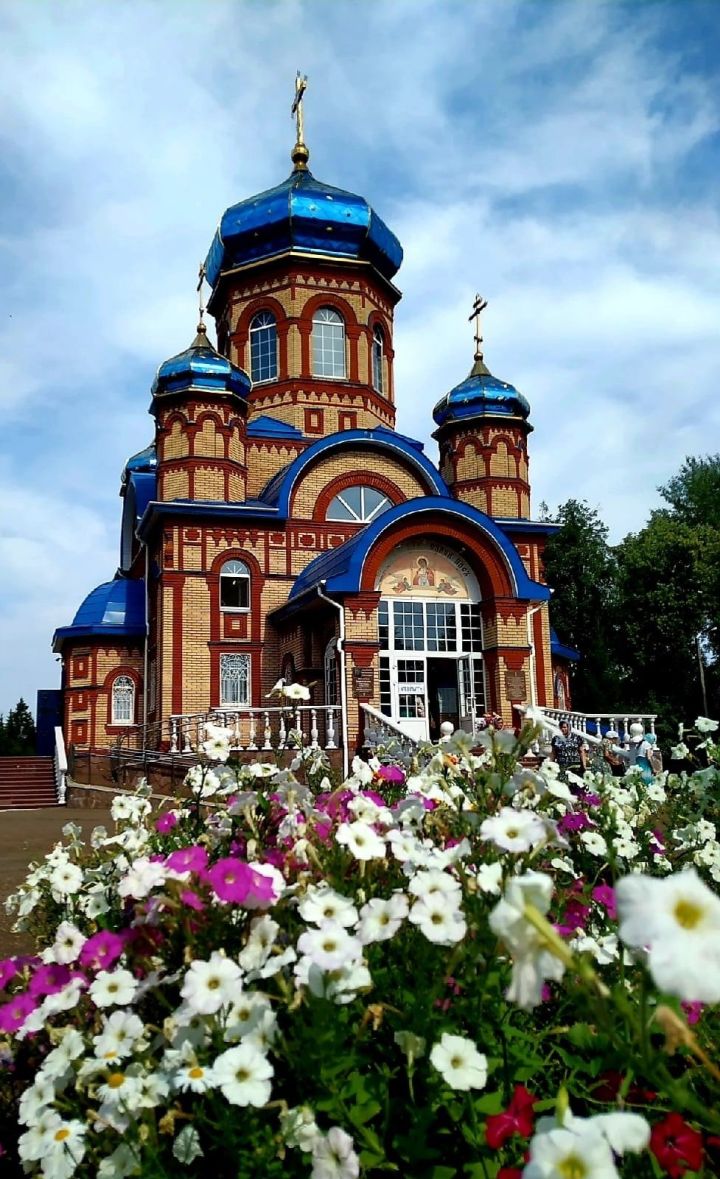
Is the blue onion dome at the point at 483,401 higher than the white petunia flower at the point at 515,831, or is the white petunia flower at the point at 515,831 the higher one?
the blue onion dome at the point at 483,401

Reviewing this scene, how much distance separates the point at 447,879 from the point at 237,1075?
22.8 inches

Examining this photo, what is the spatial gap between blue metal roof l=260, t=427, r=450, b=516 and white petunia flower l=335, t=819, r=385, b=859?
15.8 m

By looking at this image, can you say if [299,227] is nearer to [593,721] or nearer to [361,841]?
[593,721]

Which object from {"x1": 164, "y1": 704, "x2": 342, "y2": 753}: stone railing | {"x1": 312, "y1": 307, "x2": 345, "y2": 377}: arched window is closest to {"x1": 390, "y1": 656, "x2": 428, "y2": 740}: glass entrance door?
{"x1": 164, "y1": 704, "x2": 342, "y2": 753}: stone railing

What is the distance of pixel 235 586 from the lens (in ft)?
58.8

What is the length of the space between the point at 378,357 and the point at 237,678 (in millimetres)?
8743

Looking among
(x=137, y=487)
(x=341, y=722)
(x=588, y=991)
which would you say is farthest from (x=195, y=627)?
(x=588, y=991)

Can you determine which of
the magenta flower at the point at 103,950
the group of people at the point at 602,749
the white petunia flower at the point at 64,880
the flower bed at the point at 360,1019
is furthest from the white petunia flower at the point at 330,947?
the group of people at the point at 602,749

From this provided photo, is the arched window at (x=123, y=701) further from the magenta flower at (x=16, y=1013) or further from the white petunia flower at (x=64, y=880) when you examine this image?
the magenta flower at (x=16, y=1013)

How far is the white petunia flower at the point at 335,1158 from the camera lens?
1732 mm

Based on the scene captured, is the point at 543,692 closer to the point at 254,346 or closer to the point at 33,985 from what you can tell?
the point at 254,346

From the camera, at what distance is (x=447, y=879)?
2.04 m

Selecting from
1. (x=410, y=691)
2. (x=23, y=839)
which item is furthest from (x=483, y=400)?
(x=23, y=839)

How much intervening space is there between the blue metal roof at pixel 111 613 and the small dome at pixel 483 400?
773 centimetres
